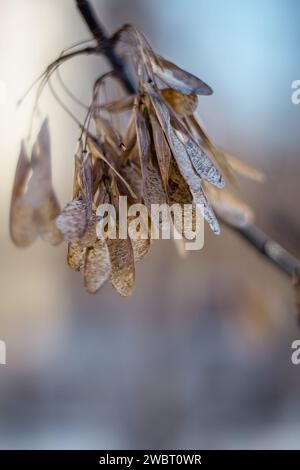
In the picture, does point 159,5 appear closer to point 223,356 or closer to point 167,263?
point 167,263

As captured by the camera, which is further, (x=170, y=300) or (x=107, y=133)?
(x=170, y=300)

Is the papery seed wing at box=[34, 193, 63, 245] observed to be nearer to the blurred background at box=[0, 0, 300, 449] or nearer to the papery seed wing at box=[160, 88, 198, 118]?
the papery seed wing at box=[160, 88, 198, 118]

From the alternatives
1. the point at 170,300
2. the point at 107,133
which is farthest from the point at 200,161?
the point at 170,300

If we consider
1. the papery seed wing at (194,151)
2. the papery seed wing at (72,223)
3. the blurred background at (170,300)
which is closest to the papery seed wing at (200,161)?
the papery seed wing at (194,151)

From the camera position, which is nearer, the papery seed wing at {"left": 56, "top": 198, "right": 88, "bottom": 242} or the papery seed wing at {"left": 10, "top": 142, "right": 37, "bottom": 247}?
the papery seed wing at {"left": 56, "top": 198, "right": 88, "bottom": 242}

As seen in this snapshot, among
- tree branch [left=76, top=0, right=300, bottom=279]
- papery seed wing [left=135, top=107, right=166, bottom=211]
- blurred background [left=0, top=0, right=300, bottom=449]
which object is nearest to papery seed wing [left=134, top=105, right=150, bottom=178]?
papery seed wing [left=135, top=107, right=166, bottom=211]

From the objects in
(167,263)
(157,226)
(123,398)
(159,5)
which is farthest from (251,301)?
(157,226)

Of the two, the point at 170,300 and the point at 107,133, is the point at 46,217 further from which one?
the point at 170,300
